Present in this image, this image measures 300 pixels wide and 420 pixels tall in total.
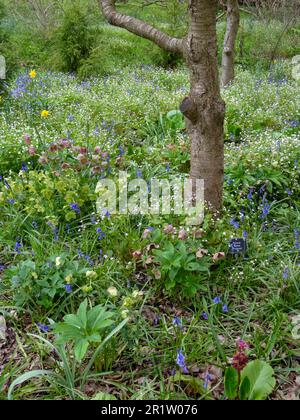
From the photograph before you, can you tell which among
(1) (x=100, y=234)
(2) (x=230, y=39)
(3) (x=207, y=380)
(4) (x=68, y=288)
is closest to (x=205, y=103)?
(1) (x=100, y=234)

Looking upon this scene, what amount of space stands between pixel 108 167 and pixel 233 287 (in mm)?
1598

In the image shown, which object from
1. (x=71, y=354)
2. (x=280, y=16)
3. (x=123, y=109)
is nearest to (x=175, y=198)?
(x=71, y=354)

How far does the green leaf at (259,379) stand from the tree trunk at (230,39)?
666cm

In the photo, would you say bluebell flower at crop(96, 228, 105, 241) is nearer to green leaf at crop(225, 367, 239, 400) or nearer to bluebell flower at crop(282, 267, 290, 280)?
bluebell flower at crop(282, 267, 290, 280)

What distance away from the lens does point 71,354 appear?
93.1 inches

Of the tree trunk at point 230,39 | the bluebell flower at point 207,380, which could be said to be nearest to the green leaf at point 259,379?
the bluebell flower at point 207,380

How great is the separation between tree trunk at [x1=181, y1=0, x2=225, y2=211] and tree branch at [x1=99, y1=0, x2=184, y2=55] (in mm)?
249

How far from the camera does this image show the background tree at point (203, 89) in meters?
2.81

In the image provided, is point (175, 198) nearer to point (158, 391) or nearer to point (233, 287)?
point (233, 287)

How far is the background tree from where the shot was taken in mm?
2807

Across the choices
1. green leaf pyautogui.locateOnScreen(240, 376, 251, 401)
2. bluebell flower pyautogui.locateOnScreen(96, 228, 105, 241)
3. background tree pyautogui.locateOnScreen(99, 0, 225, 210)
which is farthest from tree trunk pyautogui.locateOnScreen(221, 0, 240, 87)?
green leaf pyautogui.locateOnScreen(240, 376, 251, 401)

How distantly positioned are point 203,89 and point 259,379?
1873 millimetres

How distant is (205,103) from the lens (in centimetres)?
297

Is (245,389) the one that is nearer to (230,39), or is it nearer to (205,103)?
(205,103)
